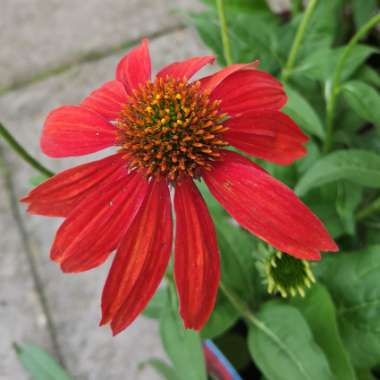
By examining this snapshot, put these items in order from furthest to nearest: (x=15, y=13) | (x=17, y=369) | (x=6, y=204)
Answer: (x=15, y=13), (x=6, y=204), (x=17, y=369)

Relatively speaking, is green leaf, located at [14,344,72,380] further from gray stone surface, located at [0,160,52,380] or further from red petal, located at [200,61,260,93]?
red petal, located at [200,61,260,93]

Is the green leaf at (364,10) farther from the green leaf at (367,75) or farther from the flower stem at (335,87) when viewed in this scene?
the flower stem at (335,87)

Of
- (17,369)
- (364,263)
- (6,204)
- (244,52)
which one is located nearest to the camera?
(364,263)

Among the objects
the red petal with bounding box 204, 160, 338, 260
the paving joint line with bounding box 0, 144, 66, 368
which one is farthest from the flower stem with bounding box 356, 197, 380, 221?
the paving joint line with bounding box 0, 144, 66, 368

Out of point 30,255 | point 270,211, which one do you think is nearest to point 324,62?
point 270,211

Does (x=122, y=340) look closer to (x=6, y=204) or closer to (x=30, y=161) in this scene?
(x=6, y=204)

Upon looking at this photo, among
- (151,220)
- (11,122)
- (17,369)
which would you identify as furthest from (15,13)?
(151,220)

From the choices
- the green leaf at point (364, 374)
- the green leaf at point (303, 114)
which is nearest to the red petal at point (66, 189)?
the green leaf at point (303, 114)

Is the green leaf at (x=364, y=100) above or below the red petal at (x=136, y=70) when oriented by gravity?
below
